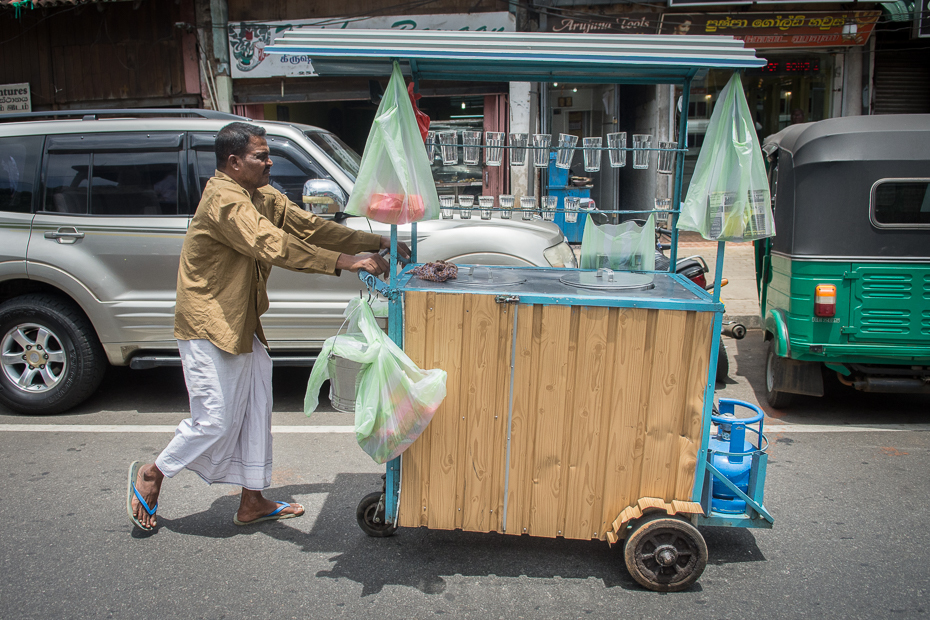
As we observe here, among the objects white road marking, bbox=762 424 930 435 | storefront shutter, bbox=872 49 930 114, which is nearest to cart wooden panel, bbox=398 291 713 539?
white road marking, bbox=762 424 930 435

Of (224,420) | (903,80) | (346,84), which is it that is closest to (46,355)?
(224,420)

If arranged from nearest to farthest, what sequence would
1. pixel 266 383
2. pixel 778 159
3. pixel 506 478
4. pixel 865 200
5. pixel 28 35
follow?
pixel 506 478 < pixel 266 383 < pixel 865 200 < pixel 778 159 < pixel 28 35

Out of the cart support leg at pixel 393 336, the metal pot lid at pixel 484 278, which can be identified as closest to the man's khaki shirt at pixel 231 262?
the cart support leg at pixel 393 336

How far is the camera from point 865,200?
4797 mm

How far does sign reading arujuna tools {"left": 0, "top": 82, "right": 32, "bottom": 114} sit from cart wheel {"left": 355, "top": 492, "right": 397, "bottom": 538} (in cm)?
1256

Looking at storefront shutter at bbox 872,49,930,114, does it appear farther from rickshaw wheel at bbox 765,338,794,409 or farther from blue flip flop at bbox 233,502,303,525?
blue flip flop at bbox 233,502,303,525

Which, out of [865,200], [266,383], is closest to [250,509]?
[266,383]

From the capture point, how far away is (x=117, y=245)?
16.4 ft

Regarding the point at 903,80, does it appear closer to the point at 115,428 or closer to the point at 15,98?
the point at 115,428

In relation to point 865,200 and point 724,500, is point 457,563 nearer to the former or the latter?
point 724,500

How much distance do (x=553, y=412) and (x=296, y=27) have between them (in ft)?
33.1

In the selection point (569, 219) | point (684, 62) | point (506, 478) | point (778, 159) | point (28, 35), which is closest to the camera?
point (684, 62)

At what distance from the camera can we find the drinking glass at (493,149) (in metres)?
3.59

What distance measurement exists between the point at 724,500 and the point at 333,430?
8.95 ft
